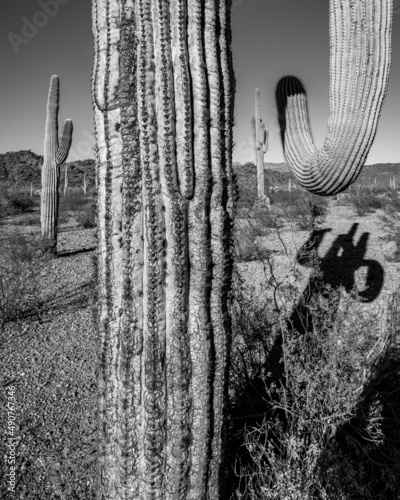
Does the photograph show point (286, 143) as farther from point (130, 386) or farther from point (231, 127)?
point (130, 386)

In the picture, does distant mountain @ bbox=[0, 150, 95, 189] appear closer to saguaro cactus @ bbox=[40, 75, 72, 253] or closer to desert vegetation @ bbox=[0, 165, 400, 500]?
saguaro cactus @ bbox=[40, 75, 72, 253]

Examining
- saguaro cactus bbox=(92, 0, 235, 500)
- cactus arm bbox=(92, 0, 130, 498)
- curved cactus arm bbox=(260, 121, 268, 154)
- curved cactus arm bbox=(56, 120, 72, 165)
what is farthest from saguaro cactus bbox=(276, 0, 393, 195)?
curved cactus arm bbox=(260, 121, 268, 154)

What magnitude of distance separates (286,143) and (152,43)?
264 cm

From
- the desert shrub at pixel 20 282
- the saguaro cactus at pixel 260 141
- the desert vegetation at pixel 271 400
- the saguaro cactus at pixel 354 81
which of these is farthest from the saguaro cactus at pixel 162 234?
the saguaro cactus at pixel 260 141

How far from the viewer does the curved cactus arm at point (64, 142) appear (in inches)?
420

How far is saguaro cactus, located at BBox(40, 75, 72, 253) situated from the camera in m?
10.4

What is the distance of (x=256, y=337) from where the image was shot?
13.4 feet

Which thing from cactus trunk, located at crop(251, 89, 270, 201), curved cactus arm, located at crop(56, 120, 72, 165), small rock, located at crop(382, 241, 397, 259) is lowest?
small rock, located at crop(382, 241, 397, 259)

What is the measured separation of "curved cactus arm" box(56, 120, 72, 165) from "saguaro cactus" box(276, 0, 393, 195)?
8.85 meters

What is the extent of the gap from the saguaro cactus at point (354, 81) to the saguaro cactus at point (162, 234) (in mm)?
1732

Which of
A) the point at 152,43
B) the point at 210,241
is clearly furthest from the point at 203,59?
the point at 210,241

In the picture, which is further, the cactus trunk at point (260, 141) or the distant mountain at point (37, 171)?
the distant mountain at point (37, 171)

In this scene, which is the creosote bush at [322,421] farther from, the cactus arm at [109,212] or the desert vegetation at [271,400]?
the cactus arm at [109,212]

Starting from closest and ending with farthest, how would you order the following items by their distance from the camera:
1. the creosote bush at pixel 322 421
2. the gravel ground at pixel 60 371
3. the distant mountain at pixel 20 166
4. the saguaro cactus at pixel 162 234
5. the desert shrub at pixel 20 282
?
the saguaro cactus at pixel 162 234 → the creosote bush at pixel 322 421 → the gravel ground at pixel 60 371 → the desert shrub at pixel 20 282 → the distant mountain at pixel 20 166
